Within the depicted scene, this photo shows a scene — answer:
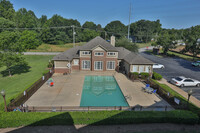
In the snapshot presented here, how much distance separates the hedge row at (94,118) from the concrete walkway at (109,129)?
0.33 metres

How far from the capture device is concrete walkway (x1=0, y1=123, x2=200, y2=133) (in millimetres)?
11641

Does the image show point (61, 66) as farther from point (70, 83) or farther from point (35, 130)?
point (35, 130)

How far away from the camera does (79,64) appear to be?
32.3 meters

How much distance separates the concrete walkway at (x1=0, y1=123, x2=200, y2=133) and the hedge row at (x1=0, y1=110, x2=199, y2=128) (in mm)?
334

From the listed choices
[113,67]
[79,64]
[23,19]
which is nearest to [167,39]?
[113,67]

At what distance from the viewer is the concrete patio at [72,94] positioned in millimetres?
17203

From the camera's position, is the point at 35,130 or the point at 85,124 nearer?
the point at 35,130

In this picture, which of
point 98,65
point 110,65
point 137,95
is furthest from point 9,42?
point 137,95

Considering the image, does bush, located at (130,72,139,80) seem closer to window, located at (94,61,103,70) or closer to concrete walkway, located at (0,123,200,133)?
window, located at (94,61,103,70)

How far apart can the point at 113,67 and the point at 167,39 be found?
3690 centimetres

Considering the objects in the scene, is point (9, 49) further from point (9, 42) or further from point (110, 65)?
point (110, 65)

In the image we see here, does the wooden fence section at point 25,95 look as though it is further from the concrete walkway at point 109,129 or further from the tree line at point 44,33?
the tree line at point 44,33

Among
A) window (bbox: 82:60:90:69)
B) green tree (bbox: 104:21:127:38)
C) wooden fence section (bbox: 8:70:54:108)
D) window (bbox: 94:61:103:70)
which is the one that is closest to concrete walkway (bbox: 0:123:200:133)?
wooden fence section (bbox: 8:70:54:108)

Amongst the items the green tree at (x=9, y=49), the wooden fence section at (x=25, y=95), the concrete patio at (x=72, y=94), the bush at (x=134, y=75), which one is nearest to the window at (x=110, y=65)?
the concrete patio at (x=72, y=94)
